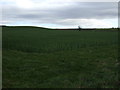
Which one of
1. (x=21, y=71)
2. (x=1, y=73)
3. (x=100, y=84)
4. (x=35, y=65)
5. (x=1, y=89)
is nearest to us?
(x=1, y=89)

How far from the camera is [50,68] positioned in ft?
38.8

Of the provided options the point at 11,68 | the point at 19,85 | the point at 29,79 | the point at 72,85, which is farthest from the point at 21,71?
the point at 72,85

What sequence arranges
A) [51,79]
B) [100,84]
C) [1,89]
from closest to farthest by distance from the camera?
[1,89] < [100,84] < [51,79]

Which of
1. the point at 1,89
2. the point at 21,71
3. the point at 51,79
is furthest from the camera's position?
the point at 21,71

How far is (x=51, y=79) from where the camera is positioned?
381 inches

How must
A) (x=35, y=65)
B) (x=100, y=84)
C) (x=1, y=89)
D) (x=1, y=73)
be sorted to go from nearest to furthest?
(x=1, y=89) < (x=100, y=84) < (x=1, y=73) < (x=35, y=65)

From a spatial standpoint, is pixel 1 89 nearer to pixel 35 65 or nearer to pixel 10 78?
pixel 10 78

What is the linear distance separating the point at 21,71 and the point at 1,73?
1.02 metres

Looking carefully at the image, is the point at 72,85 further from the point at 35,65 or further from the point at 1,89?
the point at 35,65

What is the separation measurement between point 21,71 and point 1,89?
306 centimetres

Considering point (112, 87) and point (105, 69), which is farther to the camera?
point (105, 69)

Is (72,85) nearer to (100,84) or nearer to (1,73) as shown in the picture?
(100,84)

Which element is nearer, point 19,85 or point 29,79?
point 19,85

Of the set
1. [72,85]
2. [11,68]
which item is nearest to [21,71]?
[11,68]
